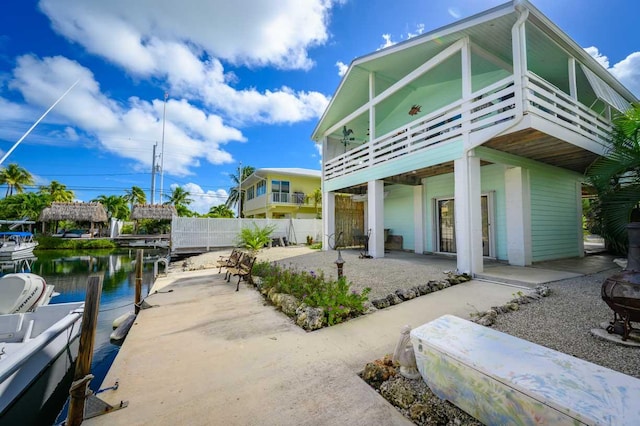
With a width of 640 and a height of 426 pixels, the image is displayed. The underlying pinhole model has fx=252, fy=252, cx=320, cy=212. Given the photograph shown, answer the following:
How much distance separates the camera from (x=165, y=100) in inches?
1189

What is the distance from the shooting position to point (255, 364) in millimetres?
2715

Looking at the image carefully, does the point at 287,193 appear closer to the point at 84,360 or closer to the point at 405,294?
the point at 405,294

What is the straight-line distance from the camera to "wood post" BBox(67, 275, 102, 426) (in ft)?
6.57

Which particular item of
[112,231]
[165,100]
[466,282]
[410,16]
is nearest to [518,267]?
[466,282]

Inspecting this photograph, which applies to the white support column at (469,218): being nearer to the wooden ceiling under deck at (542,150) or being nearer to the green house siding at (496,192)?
the wooden ceiling under deck at (542,150)

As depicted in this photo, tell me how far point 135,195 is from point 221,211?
1327cm

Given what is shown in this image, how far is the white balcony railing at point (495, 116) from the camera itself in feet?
17.3

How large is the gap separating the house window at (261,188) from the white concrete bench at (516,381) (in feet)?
69.5

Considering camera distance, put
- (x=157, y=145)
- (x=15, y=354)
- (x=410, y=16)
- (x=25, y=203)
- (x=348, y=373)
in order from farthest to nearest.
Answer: (x=157, y=145), (x=25, y=203), (x=410, y=16), (x=15, y=354), (x=348, y=373)

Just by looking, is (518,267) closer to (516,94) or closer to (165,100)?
(516,94)

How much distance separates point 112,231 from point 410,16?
121ft

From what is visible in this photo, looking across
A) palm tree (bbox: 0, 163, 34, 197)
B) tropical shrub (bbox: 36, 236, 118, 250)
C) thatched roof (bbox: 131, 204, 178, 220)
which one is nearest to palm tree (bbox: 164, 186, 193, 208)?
thatched roof (bbox: 131, 204, 178, 220)

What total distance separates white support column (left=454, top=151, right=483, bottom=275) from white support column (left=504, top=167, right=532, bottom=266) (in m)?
1.77

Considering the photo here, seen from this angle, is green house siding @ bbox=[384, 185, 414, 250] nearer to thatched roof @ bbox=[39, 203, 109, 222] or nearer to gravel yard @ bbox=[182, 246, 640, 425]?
gravel yard @ bbox=[182, 246, 640, 425]
